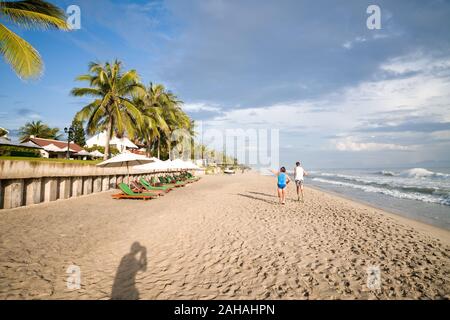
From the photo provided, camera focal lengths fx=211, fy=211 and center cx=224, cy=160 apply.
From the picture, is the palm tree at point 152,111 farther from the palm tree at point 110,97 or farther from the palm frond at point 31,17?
the palm frond at point 31,17

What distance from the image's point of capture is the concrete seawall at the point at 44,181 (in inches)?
317

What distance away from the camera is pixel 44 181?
31.9 ft

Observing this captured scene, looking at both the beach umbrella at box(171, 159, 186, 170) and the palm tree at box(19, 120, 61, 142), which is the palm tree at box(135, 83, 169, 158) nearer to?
the beach umbrella at box(171, 159, 186, 170)

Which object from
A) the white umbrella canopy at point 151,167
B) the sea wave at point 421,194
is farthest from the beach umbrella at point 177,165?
the sea wave at point 421,194

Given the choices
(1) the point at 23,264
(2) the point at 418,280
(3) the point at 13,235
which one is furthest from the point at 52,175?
(2) the point at 418,280

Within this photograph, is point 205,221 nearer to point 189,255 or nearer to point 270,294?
point 189,255

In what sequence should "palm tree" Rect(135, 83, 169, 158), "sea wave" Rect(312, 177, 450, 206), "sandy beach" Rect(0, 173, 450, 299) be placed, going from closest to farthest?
"sandy beach" Rect(0, 173, 450, 299) < "sea wave" Rect(312, 177, 450, 206) < "palm tree" Rect(135, 83, 169, 158)

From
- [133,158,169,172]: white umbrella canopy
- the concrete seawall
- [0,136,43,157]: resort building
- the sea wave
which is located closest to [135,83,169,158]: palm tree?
[133,158,169,172]: white umbrella canopy

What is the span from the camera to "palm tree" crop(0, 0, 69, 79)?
762cm

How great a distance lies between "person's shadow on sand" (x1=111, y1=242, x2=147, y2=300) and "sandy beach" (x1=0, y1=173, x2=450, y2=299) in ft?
0.06

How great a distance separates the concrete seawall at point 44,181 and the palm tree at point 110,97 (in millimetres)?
4891
